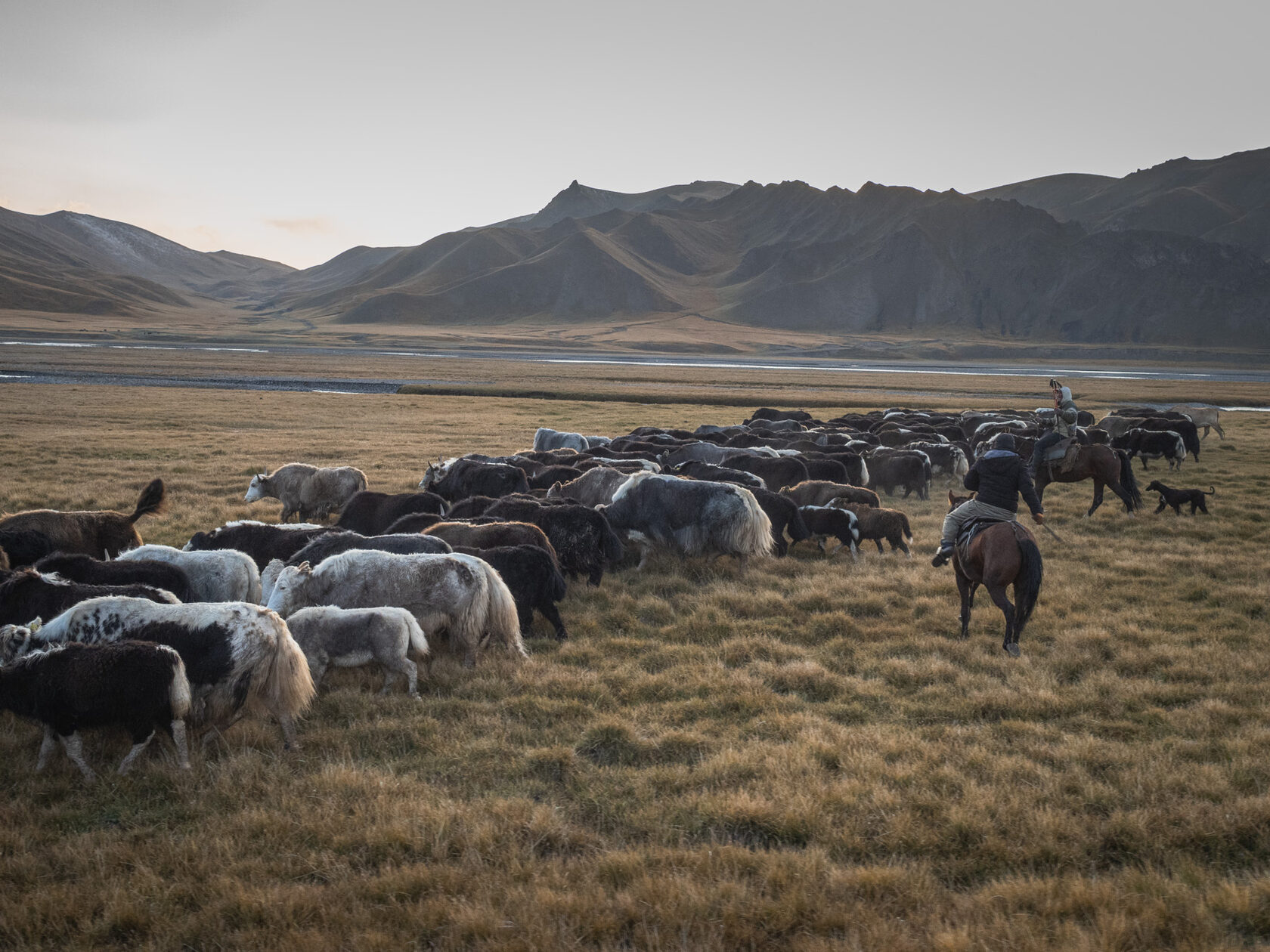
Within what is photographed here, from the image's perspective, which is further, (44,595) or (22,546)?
(22,546)

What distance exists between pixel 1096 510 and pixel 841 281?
181132 mm

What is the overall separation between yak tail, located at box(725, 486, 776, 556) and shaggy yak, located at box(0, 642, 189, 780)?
7580 millimetres

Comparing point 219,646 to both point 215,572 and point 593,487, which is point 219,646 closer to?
point 215,572

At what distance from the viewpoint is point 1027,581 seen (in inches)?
340

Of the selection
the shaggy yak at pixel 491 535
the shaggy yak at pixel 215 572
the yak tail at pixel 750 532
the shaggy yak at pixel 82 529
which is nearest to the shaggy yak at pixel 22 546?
the shaggy yak at pixel 82 529

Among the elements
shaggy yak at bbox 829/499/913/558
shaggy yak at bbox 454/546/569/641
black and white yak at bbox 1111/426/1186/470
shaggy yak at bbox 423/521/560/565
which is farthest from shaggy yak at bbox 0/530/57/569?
black and white yak at bbox 1111/426/1186/470

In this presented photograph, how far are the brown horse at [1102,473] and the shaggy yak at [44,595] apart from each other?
52.9ft

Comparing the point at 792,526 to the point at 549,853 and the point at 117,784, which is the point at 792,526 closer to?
the point at 549,853

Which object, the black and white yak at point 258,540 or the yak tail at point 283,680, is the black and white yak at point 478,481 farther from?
the yak tail at point 283,680

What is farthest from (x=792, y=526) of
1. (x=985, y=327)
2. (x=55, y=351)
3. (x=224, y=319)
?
(x=224, y=319)

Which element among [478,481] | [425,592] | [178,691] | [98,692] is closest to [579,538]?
[425,592]

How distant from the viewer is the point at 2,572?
8219 mm

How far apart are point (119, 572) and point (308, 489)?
7631 mm

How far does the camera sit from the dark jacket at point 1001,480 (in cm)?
938
